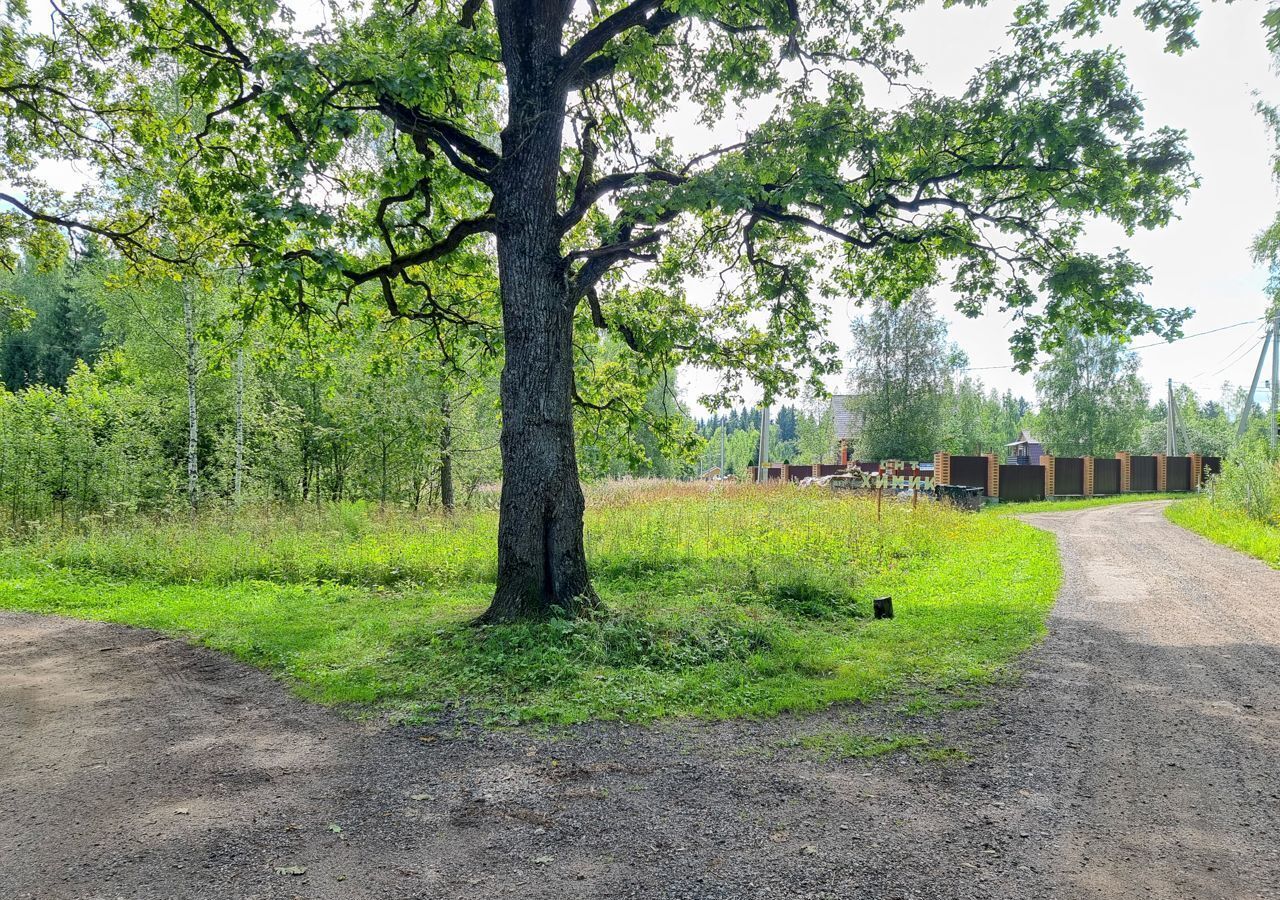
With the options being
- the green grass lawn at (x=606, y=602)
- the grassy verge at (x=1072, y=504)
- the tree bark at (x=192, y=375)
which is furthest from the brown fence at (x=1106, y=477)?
the tree bark at (x=192, y=375)

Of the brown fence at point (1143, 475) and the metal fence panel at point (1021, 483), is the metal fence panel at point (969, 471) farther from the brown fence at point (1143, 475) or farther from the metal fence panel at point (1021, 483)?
the brown fence at point (1143, 475)

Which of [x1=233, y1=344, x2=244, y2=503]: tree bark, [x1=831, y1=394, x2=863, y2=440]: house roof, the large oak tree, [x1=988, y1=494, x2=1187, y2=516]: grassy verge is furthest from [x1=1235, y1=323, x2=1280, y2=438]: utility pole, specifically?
[x1=233, y1=344, x2=244, y2=503]: tree bark

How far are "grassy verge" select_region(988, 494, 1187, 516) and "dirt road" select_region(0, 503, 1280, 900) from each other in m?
18.4

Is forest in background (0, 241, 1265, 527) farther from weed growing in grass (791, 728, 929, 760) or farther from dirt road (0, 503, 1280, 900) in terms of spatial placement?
weed growing in grass (791, 728, 929, 760)

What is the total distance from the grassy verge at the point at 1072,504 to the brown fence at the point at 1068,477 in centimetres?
54

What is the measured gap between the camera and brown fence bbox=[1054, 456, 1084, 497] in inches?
1145

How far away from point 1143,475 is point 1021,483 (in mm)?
8922

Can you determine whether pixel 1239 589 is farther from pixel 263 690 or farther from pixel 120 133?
pixel 120 133

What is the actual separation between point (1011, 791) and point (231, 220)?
8463 mm

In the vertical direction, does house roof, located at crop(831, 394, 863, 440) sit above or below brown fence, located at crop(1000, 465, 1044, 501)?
above

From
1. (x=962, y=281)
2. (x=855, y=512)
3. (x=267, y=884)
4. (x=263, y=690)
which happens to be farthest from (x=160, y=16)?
(x=855, y=512)

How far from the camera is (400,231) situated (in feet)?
29.1

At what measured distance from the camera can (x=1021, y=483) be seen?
27.7 m

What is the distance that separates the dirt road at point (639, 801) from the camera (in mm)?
2799
